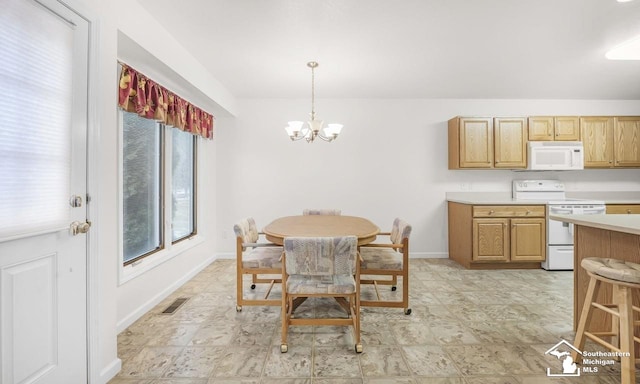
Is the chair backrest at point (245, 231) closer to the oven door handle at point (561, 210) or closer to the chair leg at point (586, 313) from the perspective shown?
the chair leg at point (586, 313)

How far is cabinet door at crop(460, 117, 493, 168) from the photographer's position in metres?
3.94

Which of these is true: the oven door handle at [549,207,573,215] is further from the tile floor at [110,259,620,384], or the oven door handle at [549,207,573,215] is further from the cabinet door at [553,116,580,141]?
the tile floor at [110,259,620,384]

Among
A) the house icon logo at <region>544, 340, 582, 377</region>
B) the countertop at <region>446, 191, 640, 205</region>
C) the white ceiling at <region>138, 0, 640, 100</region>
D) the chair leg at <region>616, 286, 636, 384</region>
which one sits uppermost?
the white ceiling at <region>138, 0, 640, 100</region>

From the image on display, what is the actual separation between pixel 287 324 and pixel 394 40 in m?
2.53

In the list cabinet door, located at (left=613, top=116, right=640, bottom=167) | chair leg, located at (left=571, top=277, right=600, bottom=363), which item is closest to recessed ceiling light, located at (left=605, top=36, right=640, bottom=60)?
cabinet door, located at (left=613, top=116, right=640, bottom=167)

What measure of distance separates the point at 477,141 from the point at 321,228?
2.87 meters

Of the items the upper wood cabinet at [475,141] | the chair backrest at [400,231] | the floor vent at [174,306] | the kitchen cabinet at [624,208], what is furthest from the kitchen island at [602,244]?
the floor vent at [174,306]

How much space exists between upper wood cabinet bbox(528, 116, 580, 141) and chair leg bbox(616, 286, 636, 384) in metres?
3.14

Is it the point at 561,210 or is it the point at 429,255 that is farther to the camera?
the point at 429,255

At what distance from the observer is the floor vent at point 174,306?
250cm

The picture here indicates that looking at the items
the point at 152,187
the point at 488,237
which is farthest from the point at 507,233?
the point at 152,187

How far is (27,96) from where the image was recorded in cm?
122

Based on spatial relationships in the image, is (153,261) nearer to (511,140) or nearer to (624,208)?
(511,140)

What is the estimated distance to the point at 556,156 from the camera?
3.89m
